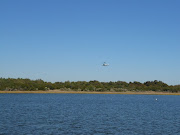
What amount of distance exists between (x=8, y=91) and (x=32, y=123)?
498 feet

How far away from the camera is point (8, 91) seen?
187750mm

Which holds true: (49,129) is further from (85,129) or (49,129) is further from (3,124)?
(3,124)

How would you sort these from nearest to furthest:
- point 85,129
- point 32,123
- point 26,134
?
point 26,134
point 85,129
point 32,123

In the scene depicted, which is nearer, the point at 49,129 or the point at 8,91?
the point at 49,129

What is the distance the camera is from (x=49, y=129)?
130ft

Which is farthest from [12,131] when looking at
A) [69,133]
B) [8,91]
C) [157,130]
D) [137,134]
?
[8,91]

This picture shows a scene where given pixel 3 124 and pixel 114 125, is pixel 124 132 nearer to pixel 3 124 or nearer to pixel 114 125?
pixel 114 125

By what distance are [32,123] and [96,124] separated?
11.4m

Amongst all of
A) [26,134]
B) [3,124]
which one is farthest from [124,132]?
[3,124]

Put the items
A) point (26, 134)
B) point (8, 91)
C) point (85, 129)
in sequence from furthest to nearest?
point (8, 91) < point (85, 129) < point (26, 134)

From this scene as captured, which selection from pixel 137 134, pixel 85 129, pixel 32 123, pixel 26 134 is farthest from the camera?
pixel 32 123

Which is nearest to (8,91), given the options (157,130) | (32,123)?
(32,123)

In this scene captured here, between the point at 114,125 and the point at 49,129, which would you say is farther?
the point at 114,125

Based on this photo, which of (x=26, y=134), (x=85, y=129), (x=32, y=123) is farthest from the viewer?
(x=32, y=123)
